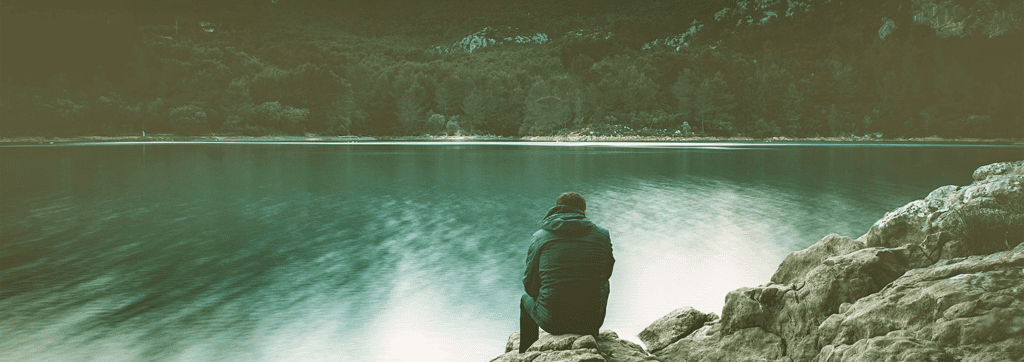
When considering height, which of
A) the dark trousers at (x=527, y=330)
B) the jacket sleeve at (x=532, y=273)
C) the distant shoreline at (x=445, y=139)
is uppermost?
the jacket sleeve at (x=532, y=273)

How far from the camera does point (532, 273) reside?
6465 mm

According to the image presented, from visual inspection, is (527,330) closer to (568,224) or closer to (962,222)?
(568,224)

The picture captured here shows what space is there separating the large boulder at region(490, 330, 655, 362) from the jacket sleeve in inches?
16.9

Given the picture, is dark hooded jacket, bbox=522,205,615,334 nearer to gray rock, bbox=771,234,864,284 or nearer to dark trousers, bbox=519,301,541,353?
dark trousers, bbox=519,301,541,353

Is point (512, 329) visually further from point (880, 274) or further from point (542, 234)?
point (880, 274)

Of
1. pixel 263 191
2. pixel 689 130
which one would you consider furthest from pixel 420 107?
pixel 263 191

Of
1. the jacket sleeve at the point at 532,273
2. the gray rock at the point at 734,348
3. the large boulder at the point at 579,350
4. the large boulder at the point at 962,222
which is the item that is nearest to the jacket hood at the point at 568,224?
the jacket sleeve at the point at 532,273

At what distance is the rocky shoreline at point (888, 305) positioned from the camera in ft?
16.8

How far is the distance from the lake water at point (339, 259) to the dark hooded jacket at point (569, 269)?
255 centimetres

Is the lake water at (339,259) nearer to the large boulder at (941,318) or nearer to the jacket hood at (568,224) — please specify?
the jacket hood at (568,224)

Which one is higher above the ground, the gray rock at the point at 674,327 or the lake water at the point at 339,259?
the gray rock at the point at 674,327

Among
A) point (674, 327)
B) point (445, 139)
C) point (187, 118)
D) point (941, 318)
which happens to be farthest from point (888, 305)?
point (445, 139)

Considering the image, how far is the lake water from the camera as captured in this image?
9.24 meters

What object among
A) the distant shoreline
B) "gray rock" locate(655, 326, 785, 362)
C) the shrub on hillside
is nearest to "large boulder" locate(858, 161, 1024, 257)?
"gray rock" locate(655, 326, 785, 362)
